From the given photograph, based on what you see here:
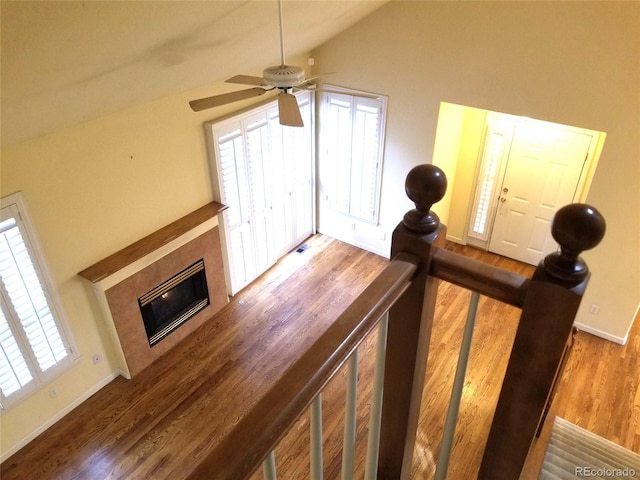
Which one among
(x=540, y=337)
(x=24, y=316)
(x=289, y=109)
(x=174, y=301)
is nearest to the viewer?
(x=540, y=337)

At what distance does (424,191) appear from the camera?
1.19 meters

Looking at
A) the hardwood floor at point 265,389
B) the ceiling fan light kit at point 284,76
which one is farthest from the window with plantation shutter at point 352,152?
the ceiling fan light kit at point 284,76

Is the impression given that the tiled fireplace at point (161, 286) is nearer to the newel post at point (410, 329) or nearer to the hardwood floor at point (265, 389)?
the hardwood floor at point (265, 389)

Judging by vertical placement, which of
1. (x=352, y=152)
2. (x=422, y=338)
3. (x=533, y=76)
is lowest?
(x=352, y=152)

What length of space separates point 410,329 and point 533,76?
→ 166 inches

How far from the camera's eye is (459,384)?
1.37 m

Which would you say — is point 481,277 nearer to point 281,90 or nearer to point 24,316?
point 281,90

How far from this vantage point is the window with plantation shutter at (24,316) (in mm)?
3762

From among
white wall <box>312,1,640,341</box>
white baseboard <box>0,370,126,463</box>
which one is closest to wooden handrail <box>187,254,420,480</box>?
white wall <box>312,1,640,341</box>

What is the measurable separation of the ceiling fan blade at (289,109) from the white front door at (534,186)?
13.2ft

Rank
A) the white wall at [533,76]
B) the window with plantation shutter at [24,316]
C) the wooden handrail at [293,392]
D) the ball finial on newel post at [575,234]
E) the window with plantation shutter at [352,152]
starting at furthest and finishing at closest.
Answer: the window with plantation shutter at [352,152], the white wall at [533,76], the window with plantation shutter at [24,316], the ball finial on newel post at [575,234], the wooden handrail at [293,392]

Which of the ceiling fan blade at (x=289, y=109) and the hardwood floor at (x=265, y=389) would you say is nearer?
the ceiling fan blade at (x=289, y=109)

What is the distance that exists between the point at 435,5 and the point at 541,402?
4.72 m

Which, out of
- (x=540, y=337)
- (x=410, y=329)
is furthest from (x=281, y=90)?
(x=540, y=337)
